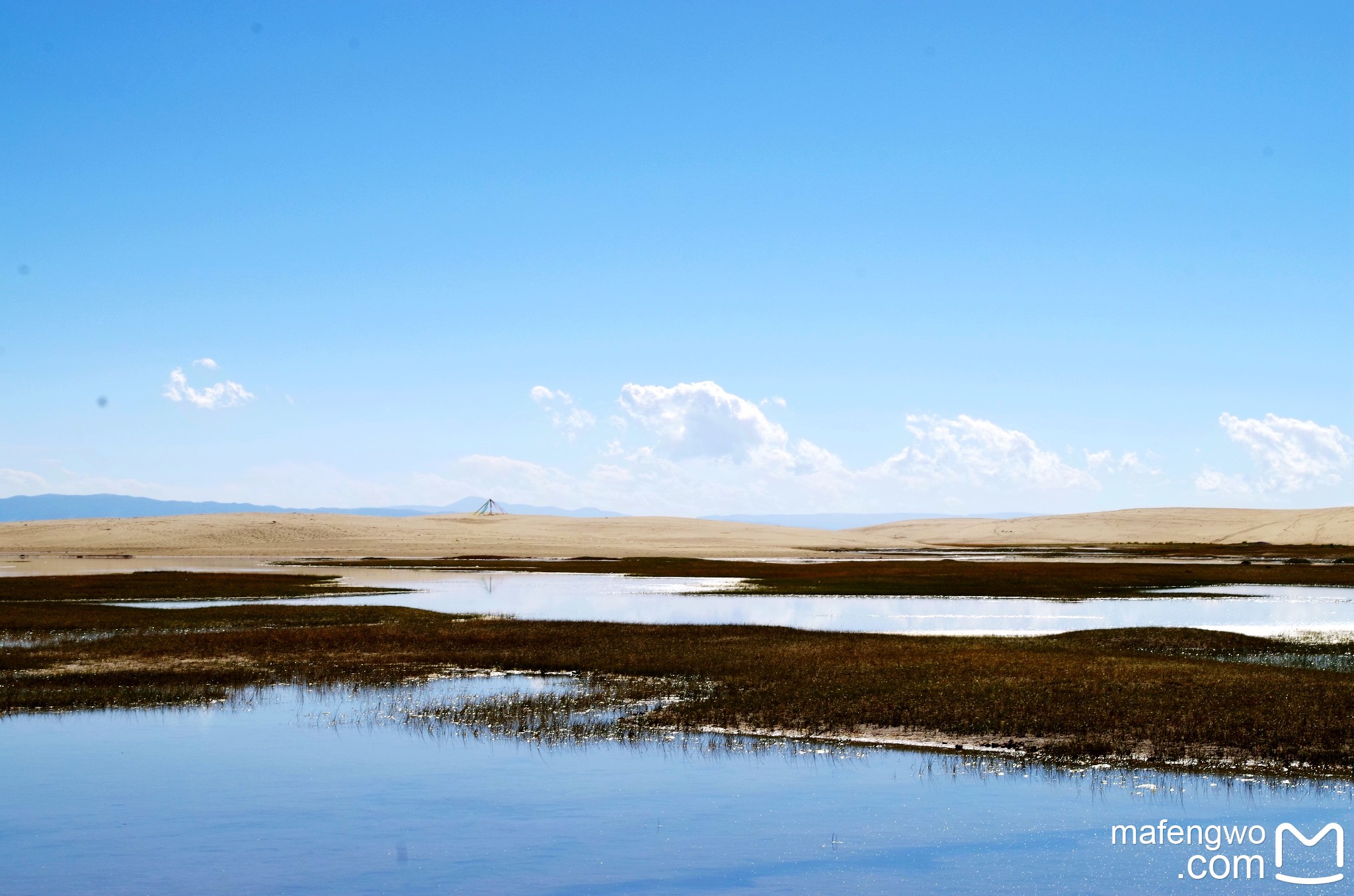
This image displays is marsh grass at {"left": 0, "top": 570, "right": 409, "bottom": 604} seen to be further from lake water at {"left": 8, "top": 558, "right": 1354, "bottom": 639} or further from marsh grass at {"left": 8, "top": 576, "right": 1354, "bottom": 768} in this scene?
marsh grass at {"left": 8, "top": 576, "right": 1354, "bottom": 768}

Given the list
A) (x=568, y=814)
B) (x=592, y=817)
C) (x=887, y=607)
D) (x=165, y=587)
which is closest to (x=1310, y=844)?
(x=592, y=817)

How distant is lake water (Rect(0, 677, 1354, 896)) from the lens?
525 inches

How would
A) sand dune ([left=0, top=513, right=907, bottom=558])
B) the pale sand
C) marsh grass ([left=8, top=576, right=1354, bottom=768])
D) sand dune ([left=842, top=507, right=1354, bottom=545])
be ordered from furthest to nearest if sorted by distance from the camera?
sand dune ([left=842, top=507, right=1354, bottom=545]) → the pale sand → sand dune ([left=0, top=513, right=907, bottom=558]) → marsh grass ([left=8, top=576, right=1354, bottom=768])

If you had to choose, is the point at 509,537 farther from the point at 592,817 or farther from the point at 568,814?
the point at 592,817

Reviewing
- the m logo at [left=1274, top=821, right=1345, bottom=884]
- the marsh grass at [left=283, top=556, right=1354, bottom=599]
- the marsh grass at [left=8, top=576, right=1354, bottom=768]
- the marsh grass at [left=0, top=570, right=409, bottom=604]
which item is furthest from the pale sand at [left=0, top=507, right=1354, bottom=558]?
the m logo at [left=1274, top=821, right=1345, bottom=884]

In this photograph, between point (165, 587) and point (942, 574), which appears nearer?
point (165, 587)

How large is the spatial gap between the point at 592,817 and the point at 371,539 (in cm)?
11632

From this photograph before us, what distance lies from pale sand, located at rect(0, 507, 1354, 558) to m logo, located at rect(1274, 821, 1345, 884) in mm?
96669

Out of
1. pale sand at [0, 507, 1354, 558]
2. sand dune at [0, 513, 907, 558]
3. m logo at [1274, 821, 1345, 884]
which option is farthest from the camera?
pale sand at [0, 507, 1354, 558]

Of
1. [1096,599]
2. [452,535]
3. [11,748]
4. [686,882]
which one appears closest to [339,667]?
[11,748]

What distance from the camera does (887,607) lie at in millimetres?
50719

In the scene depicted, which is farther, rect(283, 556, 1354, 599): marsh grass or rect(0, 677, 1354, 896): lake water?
rect(283, 556, 1354, 599): marsh grass

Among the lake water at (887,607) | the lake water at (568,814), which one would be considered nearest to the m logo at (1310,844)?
the lake water at (568,814)

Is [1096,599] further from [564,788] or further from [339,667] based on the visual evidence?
[564,788]
